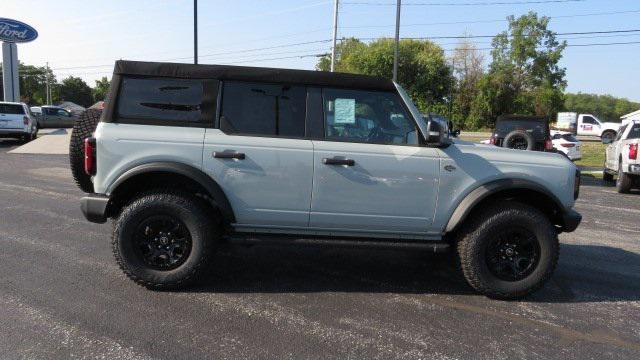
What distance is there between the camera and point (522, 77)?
56.2 m

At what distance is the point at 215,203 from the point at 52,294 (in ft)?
5.06

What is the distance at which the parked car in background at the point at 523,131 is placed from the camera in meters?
12.8

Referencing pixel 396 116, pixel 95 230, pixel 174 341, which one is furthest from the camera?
pixel 95 230

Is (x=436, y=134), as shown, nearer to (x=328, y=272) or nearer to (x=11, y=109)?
(x=328, y=272)

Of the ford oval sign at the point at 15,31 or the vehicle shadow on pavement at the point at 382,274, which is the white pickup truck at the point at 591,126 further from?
the ford oval sign at the point at 15,31

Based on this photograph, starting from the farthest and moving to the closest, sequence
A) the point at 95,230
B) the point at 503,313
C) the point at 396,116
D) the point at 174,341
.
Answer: the point at 95,230 < the point at 396,116 < the point at 503,313 < the point at 174,341

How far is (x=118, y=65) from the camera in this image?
173 inches

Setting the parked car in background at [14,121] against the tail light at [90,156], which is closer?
the tail light at [90,156]

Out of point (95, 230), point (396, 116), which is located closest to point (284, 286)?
point (396, 116)

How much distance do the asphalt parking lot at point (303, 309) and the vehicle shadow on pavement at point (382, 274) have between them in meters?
0.02

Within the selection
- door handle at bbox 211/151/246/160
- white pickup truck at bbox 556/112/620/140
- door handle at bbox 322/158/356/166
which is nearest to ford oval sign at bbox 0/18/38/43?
door handle at bbox 211/151/246/160

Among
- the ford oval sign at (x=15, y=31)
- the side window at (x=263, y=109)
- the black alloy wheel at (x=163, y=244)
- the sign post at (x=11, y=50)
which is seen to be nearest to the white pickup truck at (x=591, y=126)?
the side window at (x=263, y=109)

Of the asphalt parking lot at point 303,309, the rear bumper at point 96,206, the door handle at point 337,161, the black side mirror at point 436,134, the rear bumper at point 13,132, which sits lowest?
the asphalt parking lot at point 303,309

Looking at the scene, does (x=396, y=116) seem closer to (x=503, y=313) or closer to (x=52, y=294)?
(x=503, y=313)
